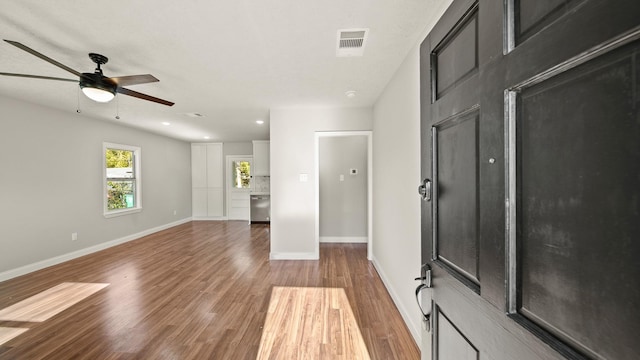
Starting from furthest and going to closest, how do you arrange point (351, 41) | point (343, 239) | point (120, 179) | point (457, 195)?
point (120, 179) < point (343, 239) < point (351, 41) < point (457, 195)

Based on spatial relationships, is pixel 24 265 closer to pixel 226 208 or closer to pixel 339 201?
pixel 226 208

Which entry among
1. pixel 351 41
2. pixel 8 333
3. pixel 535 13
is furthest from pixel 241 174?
pixel 535 13

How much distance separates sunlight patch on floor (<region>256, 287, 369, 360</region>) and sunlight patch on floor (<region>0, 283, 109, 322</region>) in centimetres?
210

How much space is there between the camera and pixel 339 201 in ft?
16.3

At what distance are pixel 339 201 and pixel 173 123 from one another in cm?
366

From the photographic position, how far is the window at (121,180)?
4.74 m

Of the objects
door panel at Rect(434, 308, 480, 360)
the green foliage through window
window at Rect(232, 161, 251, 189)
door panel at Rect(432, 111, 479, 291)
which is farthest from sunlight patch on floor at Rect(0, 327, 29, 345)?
window at Rect(232, 161, 251, 189)

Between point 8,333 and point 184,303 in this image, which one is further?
point 184,303

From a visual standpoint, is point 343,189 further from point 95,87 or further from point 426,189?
point 426,189

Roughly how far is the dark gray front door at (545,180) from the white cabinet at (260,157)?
6.25 m

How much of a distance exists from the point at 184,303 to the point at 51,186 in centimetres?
318

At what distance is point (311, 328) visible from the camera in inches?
83.0

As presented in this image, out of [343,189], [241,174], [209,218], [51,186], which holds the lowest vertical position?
[209,218]

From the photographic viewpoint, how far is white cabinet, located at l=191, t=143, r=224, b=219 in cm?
736
